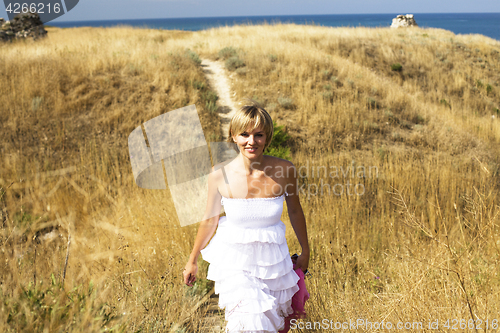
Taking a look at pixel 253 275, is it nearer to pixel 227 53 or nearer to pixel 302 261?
pixel 302 261

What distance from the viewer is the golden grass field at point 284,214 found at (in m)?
2.31

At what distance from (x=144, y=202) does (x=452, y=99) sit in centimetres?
1546

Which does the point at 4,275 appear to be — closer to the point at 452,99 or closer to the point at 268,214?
the point at 268,214

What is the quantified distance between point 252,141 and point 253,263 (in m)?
0.76

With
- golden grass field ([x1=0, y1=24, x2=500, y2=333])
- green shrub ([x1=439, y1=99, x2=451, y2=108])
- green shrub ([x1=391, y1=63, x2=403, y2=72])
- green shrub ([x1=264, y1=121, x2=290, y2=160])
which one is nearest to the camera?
golden grass field ([x1=0, y1=24, x2=500, y2=333])

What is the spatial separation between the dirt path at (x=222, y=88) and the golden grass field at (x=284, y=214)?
304 mm

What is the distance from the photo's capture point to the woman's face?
6.57ft

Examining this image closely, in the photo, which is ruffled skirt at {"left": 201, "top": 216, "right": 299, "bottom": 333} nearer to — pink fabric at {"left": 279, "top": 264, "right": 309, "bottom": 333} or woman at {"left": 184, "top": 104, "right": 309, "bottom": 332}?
woman at {"left": 184, "top": 104, "right": 309, "bottom": 332}

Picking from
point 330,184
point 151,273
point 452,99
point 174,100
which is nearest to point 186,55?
point 174,100

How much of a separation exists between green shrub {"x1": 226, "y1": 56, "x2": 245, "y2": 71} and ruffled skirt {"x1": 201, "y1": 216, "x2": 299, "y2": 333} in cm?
1083

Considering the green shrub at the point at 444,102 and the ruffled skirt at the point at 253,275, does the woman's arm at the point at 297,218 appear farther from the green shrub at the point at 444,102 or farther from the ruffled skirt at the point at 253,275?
the green shrub at the point at 444,102

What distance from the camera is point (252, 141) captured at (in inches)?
78.5

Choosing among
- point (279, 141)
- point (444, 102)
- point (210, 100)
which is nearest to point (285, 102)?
point (279, 141)

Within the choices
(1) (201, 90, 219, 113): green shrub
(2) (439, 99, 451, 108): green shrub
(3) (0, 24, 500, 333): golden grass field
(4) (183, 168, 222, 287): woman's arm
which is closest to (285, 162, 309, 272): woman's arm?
(4) (183, 168, 222, 287): woman's arm
